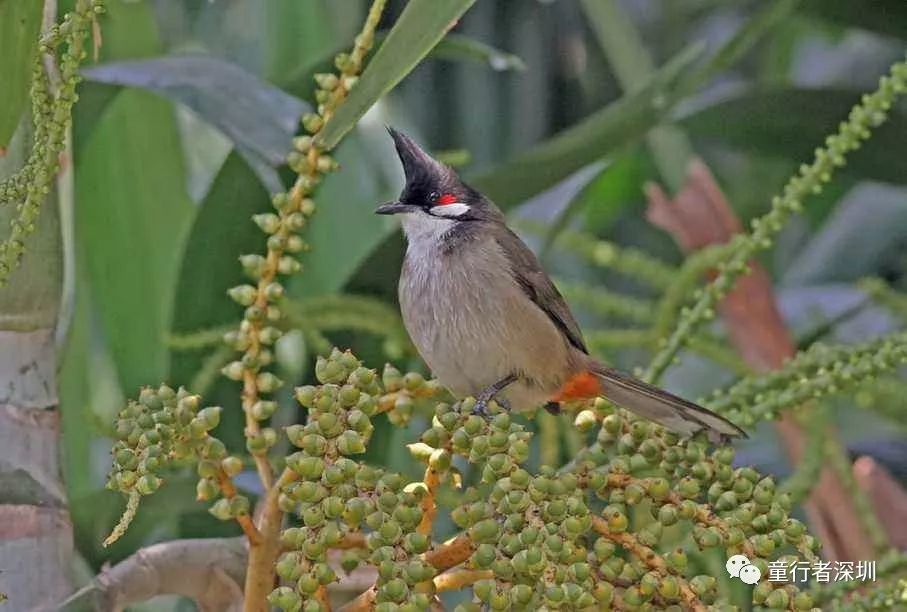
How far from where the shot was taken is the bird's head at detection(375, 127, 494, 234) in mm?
1197

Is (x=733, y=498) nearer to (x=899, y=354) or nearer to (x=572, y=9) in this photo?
(x=899, y=354)

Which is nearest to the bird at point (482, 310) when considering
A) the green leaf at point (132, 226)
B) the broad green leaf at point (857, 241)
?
the green leaf at point (132, 226)

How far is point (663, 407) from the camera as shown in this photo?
1122mm

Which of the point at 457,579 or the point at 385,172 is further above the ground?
the point at 385,172

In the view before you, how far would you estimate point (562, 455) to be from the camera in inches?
68.5

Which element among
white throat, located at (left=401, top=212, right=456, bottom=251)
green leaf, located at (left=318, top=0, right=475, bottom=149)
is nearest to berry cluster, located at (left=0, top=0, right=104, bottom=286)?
green leaf, located at (left=318, top=0, right=475, bottom=149)

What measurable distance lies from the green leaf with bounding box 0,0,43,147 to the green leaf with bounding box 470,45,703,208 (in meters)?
0.69

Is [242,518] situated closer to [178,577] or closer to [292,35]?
[178,577]

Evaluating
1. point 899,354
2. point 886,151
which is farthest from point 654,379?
point 886,151

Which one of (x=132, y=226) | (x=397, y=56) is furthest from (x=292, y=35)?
(x=397, y=56)

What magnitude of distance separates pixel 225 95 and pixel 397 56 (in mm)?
432

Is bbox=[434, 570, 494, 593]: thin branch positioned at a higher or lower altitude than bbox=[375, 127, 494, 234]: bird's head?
lower

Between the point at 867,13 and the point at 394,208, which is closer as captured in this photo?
the point at 394,208

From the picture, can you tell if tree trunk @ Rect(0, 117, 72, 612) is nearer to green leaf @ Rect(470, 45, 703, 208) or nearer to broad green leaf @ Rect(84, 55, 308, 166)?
broad green leaf @ Rect(84, 55, 308, 166)
